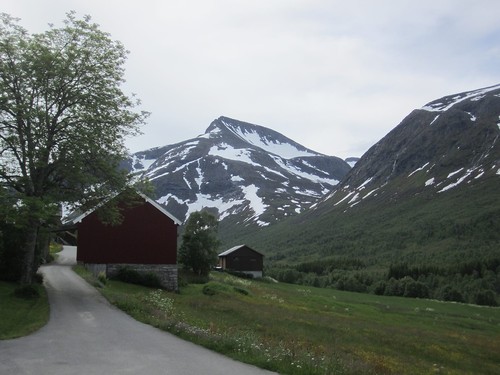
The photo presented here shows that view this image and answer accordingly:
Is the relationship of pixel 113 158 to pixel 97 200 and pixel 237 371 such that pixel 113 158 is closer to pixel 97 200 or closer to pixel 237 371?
pixel 97 200

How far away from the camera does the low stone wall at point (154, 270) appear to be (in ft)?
149

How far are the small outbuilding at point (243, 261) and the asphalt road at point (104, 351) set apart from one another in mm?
84286

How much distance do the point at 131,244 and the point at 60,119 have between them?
1923 centimetres

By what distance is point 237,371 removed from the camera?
1305cm

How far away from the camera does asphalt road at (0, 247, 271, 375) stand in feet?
43.1

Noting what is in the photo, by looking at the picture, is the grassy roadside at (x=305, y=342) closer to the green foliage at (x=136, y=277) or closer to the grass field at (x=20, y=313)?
the green foliage at (x=136, y=277)

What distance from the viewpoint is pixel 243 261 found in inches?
4215

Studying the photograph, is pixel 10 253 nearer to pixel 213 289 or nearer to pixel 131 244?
pixel 131 244

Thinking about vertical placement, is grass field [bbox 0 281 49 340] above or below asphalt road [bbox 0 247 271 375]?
above

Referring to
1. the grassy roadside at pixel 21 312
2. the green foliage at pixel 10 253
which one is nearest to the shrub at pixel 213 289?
the green foliage at pixel 10 253

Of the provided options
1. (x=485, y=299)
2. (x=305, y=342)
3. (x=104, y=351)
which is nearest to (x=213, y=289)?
(x=305, y=342)

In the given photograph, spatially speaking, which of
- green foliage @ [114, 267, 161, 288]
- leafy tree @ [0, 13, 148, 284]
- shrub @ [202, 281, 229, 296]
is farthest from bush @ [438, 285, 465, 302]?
leafy tree @ [0, 13, 148, 284]

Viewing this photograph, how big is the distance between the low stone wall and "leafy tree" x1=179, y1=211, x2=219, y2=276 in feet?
53.1

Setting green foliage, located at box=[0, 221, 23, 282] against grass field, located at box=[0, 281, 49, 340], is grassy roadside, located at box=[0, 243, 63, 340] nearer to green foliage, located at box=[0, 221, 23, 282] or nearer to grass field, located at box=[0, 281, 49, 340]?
grass field, located at box=[0, 281, 49, 340]
